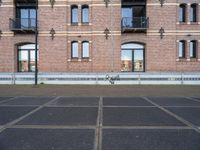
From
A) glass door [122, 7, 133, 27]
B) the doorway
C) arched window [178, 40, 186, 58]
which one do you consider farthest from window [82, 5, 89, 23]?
arched window [178, 40, 186, 58]

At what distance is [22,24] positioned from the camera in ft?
80.8

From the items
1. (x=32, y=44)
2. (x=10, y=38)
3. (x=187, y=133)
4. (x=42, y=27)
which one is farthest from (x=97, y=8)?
(x=187, y=133)

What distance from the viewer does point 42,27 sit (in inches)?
966

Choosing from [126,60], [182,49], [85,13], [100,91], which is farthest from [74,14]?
[100,91]

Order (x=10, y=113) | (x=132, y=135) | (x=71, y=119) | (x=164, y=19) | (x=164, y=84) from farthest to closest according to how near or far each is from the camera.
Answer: (x=164, y=19) < (x=164, y=84) < (x=10, y=113) < (x=71, y=119) < (x=132, y=135)

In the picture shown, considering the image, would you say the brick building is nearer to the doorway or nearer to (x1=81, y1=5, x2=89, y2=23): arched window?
(x1=81, y1=5, x2=89, y2=23): arched window

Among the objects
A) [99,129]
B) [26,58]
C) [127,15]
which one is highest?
[127,15]

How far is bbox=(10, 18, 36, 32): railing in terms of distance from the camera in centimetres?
2405

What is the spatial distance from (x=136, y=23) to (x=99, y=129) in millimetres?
19388

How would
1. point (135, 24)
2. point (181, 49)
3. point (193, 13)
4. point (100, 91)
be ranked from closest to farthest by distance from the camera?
1. point (100, 91)
2. point (135, 24)
3. point (193, 13)
4. point (181, 49)

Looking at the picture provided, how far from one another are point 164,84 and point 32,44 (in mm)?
13789

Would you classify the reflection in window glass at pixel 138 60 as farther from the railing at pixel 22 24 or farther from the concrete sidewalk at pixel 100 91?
the railing at pixel 22 24

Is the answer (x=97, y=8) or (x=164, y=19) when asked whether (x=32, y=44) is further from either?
(x=164, y=19)

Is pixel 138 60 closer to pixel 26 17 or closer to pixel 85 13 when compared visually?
pixel 85 13
